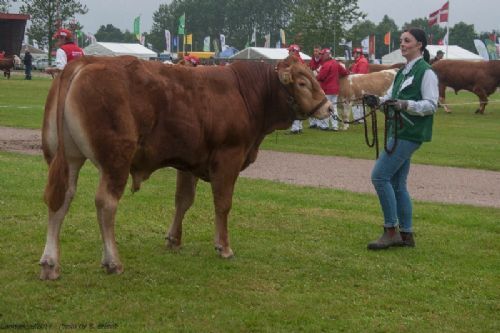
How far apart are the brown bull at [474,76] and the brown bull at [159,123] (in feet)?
75.9

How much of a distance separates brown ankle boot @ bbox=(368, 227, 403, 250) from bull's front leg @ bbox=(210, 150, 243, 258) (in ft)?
5.09

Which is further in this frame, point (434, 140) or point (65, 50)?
point (434, 140)

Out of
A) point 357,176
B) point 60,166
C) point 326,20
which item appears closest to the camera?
point 60,166

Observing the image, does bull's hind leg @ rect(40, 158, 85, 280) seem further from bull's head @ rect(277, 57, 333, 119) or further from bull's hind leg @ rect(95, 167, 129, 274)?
bull's head @ rect(277, 57, 333, 119)

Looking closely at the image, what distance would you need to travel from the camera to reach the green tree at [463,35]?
4966 inches

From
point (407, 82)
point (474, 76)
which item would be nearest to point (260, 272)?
point (407, 82)

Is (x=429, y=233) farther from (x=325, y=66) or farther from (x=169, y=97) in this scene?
(x=325, y=66)

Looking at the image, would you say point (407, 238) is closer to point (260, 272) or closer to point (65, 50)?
point (260, 272)

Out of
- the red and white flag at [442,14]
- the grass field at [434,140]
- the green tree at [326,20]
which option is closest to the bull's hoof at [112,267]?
the grass field at [434,140]

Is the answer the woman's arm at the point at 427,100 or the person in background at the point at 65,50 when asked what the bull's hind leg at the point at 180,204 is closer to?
the woman's arm at the point at 427,100

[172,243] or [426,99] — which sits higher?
[426,99]

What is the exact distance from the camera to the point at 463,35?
128125 millimetres

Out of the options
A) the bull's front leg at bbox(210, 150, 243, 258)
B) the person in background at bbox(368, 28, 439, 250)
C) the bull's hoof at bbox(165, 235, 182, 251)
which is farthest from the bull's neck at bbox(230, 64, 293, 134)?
the bull's hoof at bbox(165, 235, 182, 251)

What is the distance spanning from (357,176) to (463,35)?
12173 centimetres
